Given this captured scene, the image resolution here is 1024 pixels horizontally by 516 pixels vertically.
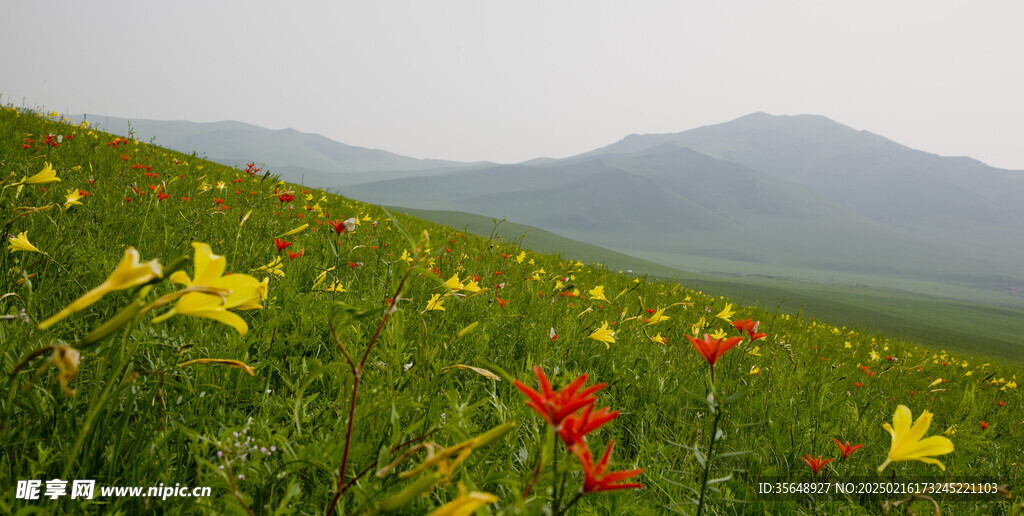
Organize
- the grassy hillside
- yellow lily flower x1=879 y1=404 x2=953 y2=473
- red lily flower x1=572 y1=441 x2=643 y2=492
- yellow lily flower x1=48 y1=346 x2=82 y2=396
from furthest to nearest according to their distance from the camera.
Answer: yellow lily flower x1=879 y1=404 x2=953 y2=473
the grassy hillside
red lily flower x1=572 y1=441 x2=643 y2=492
yellow lily flower x1=48 y1=346 x2=82 y2=396

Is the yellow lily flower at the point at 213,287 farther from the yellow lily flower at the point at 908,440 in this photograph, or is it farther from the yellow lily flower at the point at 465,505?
the yellow lily flower at the point at 908,440

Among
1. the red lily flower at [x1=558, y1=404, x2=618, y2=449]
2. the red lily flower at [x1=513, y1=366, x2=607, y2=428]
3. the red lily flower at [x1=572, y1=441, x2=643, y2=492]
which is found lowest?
the red lily flower at [x1=572, y1=441, x2=643, y2=492]

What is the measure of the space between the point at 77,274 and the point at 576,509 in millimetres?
2371

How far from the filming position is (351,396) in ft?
4.64

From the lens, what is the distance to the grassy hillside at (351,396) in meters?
0.76

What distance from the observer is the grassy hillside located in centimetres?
76

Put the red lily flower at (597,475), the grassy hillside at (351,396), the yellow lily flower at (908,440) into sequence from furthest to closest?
1. the yellow lily flower at (908,440)
2. the grassy hillside at (351,396)
3. the red lily flower at (597,475)

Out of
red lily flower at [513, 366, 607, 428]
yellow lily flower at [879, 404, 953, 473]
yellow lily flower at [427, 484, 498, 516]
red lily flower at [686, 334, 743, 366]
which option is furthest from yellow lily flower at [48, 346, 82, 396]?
yellow lily flower at [879, 404, 953, 473]

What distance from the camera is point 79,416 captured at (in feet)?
3.87

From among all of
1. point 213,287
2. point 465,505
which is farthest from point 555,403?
point 213,287

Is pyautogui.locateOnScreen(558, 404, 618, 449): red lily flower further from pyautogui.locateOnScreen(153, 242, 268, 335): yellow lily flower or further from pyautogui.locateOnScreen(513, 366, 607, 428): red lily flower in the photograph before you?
pyautogui.locateOnScreen(153, 242, 268, 335): yellow lily flower

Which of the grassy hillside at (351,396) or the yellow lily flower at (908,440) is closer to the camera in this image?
the grassy hillside at (351,396)

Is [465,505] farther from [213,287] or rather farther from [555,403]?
[213,287]

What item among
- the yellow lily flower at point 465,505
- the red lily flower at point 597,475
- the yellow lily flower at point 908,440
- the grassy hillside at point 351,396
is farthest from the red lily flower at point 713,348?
the yellow lily flower at point 465,505
